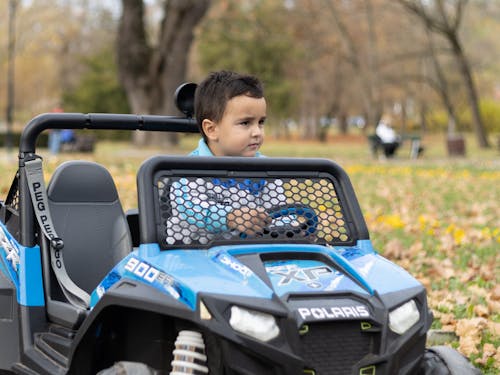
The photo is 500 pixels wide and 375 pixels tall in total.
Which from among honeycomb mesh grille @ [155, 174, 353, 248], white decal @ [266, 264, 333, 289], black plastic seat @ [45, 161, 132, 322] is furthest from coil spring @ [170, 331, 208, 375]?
black plastic seat @ [45, 161, 132, 322]

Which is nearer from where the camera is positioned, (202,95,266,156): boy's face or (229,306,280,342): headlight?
(229,306,280,342): headlight

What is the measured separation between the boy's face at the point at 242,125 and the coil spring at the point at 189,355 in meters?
1.06

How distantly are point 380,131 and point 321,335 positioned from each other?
2262 cm

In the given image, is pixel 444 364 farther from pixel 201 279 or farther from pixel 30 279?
pixel 30 279

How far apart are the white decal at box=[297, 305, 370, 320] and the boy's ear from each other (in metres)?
1.19

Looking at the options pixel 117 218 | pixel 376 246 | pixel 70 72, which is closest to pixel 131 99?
pixel 376 246

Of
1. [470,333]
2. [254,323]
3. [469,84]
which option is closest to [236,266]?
[254,323]

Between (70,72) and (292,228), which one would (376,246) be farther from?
(70,72)

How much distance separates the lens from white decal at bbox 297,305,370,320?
7.77 feet

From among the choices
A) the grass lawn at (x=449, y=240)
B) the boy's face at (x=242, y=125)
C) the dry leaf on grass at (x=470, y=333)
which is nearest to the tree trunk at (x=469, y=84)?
the grass lawn at (x=449, y=240)

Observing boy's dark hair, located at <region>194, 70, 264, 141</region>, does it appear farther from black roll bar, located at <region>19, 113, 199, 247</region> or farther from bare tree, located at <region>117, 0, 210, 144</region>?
bare tree, located at <region>117, 0, 210, 144</region>

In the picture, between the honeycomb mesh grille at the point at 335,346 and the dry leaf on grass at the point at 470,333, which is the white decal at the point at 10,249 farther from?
the dry leaf on grass at the point at 470,333

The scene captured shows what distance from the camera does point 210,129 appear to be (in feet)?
11.3

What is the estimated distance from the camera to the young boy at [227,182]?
9.51 feet
